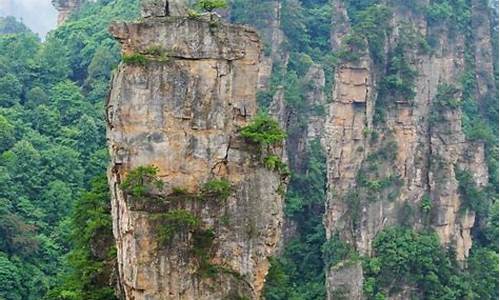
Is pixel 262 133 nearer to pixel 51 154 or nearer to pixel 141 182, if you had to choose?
pixel 141 182

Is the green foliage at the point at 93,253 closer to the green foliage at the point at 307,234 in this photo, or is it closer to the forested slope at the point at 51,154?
the forested slope at the point at 51,154

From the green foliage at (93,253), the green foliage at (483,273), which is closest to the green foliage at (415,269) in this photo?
the green foliage at (483,273)

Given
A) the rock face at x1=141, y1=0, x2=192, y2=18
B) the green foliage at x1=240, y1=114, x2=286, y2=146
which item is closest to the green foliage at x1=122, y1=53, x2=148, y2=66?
the rock face at x1=141, y1=0, x2=192, y2=18

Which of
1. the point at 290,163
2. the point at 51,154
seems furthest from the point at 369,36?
the point at 51,154

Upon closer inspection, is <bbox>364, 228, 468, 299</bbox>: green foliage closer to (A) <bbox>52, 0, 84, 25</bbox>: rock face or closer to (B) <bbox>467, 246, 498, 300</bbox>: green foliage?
(B) <bbox>467, 246, 498, 300</bbox>: green foliage

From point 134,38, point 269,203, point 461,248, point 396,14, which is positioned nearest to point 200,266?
point 269,203

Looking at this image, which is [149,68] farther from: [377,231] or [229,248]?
[377,231]
